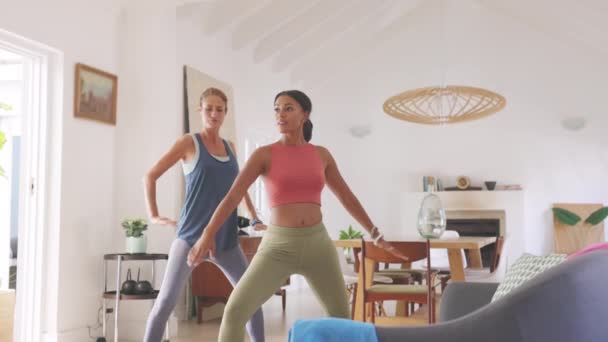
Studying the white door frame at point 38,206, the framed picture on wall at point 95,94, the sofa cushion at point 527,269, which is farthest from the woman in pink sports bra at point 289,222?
the framed picture on wall at point 95,94

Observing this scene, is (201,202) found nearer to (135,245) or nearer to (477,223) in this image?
(135,245)

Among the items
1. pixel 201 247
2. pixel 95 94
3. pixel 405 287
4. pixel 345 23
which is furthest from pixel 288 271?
pixel 345 23

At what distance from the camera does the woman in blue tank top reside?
296cm

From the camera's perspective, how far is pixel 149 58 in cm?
515

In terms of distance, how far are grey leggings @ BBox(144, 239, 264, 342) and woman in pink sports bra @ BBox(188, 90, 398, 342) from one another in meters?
0.47

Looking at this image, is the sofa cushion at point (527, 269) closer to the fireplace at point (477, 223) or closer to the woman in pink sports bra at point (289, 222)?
the woman in pink sports bra at point (289, 222)

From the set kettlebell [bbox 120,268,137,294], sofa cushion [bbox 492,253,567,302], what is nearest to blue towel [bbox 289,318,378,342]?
sofa cushion [bbox 492,253,567,302]

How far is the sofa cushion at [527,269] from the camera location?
1948mm

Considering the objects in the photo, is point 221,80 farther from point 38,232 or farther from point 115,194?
point 38,232

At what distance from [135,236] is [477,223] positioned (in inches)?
234

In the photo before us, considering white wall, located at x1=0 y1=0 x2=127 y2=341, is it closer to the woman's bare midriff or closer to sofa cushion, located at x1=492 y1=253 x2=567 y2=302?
the woman's bare midriff

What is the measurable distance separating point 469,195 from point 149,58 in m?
5.53

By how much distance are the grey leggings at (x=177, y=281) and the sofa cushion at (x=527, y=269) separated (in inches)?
51.6

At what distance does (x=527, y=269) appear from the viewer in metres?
2.01
